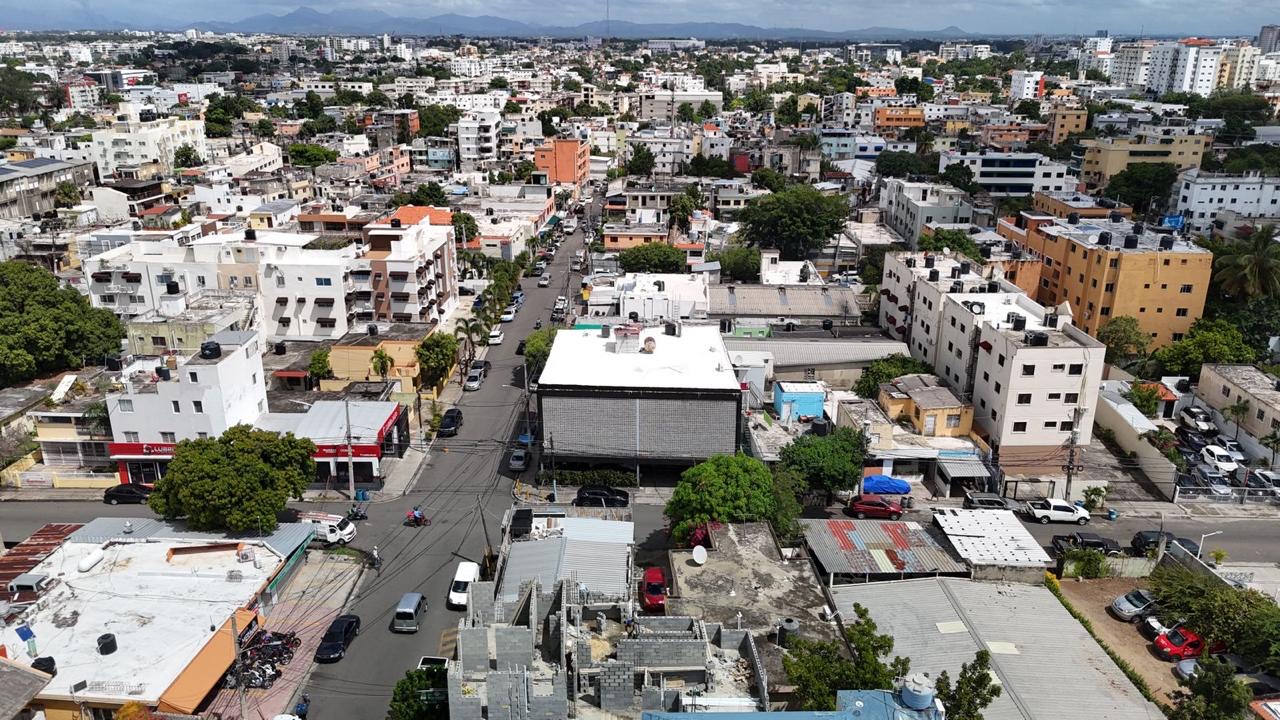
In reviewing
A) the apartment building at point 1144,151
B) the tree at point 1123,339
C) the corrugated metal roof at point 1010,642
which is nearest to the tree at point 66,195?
the corrugated metal roof at point 1010,642

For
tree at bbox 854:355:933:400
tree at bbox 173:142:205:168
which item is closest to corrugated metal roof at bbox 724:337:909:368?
tree at bbox 854:355:933:400

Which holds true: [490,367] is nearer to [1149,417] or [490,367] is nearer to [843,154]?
[1149,417]

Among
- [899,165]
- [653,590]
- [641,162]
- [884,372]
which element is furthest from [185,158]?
[653,590]

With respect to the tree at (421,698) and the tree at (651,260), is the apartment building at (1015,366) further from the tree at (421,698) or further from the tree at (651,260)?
the tree at (421,698)

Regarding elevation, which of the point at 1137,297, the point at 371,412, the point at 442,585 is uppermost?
the point at 1137,297

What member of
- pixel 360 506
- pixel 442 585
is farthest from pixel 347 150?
pixel 442 585

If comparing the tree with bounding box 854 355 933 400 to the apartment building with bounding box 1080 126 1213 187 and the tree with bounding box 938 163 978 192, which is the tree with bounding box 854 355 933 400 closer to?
the tree with bounding box 938 163 978 192
